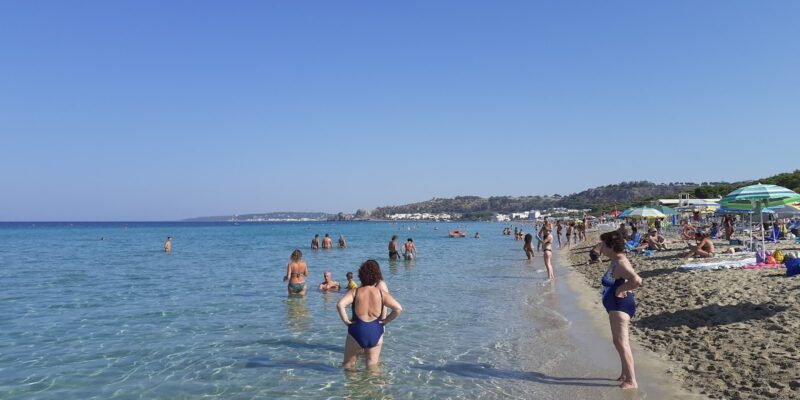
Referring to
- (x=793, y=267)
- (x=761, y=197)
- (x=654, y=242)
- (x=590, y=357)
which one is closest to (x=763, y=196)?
(x=761, y=197)

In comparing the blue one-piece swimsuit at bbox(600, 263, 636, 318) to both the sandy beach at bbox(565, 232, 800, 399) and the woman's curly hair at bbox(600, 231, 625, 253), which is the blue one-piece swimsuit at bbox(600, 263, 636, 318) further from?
the sandy beach at bbox(565, 232, 800, 399)

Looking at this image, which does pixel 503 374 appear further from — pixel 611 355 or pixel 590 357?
pixel 611 355

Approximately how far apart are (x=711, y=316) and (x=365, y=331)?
5.42m

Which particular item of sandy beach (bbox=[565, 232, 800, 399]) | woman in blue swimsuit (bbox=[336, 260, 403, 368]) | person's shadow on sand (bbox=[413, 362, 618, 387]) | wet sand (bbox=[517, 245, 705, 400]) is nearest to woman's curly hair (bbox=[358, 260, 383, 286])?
woman in blue swimsuit (bbox=[336, 260, 403, 368])

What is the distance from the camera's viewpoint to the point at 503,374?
6320 millimetres

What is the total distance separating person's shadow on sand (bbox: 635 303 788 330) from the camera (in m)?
7.54

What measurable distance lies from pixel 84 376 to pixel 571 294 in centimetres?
997

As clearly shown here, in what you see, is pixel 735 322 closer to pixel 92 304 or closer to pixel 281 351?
pixel 281 351

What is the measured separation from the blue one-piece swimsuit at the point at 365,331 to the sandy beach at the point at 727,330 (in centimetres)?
322

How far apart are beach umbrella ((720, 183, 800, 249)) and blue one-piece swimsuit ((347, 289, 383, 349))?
11.2 metres

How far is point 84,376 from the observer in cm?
642

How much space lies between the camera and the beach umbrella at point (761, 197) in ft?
41.8

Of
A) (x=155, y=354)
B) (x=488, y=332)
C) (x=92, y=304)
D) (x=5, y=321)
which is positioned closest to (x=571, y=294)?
(x=488, y=332)

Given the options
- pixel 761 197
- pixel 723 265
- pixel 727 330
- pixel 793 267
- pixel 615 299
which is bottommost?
pixel 727 330
